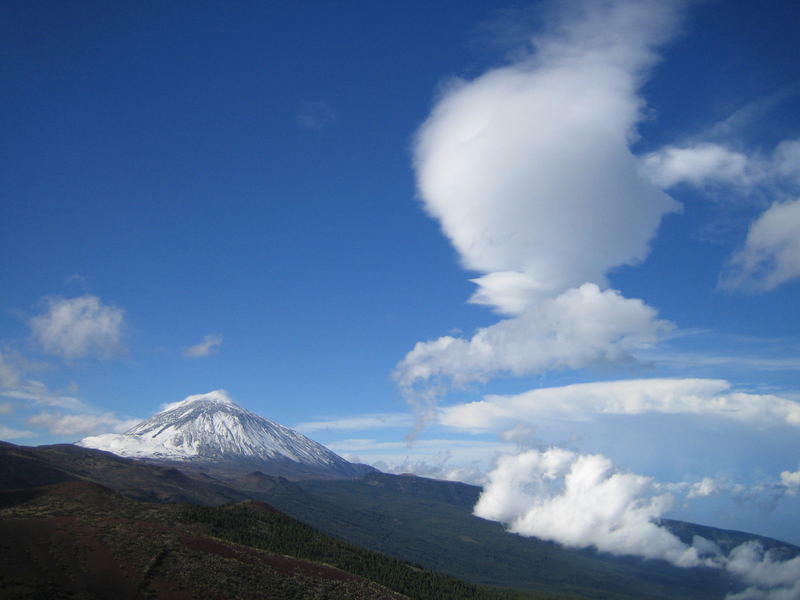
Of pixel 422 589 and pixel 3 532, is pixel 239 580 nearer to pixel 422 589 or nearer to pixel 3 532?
pixel 3 532

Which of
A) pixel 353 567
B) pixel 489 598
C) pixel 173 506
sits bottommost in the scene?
pixel 489 598

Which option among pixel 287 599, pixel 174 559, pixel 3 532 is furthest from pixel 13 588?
pixel 287 599

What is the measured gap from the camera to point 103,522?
295 feet

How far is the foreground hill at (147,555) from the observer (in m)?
68.4

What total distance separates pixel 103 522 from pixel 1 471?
495ft

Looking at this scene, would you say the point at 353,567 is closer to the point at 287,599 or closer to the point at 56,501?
the point at 287,599

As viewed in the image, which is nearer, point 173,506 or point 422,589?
point 173,506

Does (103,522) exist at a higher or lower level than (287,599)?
higher

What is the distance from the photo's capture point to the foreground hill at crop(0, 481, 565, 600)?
68.4 m

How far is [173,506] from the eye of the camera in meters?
124

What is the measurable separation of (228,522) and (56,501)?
36659mm

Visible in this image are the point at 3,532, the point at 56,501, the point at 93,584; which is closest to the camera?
the point at 93,584

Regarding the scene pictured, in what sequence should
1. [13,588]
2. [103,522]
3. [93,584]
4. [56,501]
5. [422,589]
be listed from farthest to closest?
[422,589] < [56,501] < [103,522] < [93,584] < [13,588]

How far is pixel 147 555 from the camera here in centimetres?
8081
